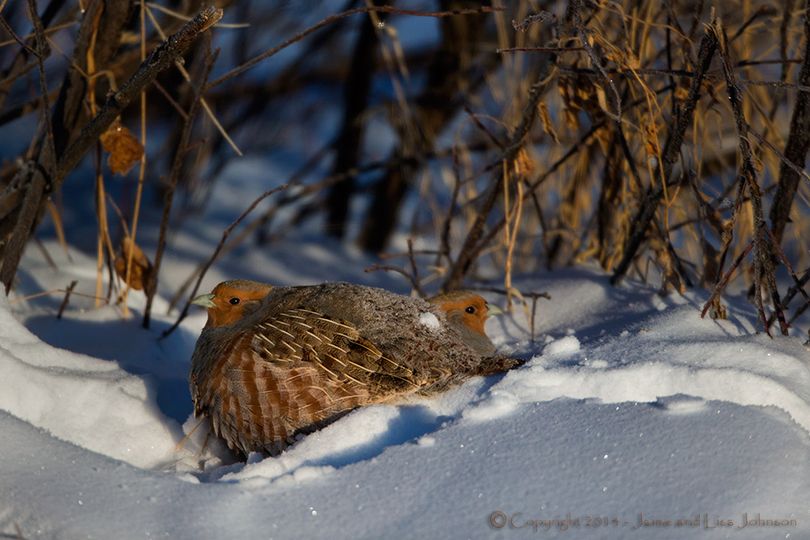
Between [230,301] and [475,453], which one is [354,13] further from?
[475,453]

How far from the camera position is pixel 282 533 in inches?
61.6

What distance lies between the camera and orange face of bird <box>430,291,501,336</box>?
A: 2.68m

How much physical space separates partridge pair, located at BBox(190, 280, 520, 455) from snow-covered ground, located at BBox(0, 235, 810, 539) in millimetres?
82

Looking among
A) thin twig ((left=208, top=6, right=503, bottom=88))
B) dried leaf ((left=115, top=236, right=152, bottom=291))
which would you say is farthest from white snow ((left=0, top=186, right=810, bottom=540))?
thin twig ((left=208, top=6, right=503, bottom=88))

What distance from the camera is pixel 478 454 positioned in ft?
5.78

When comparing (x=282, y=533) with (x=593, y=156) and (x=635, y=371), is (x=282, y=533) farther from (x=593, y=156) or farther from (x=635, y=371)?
(x=593, y=156)

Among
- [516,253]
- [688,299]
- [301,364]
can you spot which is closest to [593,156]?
[516,253]

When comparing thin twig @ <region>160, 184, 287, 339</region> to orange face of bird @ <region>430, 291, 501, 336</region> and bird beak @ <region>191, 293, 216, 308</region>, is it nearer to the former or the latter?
bird beak @ <region>191, 293, 216, 308</region>

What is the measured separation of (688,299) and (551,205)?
1.74 m

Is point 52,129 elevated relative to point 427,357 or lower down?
elevated

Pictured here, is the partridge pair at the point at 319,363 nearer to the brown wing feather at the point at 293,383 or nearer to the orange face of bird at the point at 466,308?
the brown wing feather at the point at 293,383

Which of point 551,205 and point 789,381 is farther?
point 551,205

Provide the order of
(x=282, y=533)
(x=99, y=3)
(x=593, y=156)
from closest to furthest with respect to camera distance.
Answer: (x=282, y=533)
(x=99, y=3)
(x=593, y=156)

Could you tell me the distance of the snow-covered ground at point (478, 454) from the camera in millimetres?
1580
